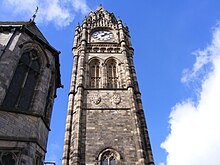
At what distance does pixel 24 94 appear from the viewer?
8.38m

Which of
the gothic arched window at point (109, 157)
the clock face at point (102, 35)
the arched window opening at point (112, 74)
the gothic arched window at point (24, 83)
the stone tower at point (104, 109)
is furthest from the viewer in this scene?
the clock face at point (102, 35)

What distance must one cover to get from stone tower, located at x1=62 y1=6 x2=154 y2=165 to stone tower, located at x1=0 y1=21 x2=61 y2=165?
6143 millimetres

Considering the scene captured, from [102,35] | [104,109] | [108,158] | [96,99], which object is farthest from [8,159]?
[102,35]

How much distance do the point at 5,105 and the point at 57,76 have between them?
4579 mm

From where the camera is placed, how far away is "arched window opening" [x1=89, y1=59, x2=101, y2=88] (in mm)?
20714

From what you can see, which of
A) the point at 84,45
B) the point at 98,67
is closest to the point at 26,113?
the point at 98,67

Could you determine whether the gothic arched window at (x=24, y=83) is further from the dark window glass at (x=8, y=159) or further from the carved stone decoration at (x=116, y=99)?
the carved stone decoration at (x=116, y=99)

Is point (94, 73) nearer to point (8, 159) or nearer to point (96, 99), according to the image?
point (96, 99)

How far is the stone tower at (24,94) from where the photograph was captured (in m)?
6.72

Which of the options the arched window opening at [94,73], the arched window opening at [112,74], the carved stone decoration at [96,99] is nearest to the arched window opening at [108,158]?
the carved stone decoration at [96,99]

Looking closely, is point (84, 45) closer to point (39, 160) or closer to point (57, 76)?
point (57, 76)

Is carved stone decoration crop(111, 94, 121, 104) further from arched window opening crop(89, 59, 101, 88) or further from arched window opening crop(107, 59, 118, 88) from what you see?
arched window opening crop(89, 59, 101, 88)

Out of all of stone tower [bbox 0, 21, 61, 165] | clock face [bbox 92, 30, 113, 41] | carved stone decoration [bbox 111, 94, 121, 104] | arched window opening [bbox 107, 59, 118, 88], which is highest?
clock face [bbox 92, 30, 113, 41]

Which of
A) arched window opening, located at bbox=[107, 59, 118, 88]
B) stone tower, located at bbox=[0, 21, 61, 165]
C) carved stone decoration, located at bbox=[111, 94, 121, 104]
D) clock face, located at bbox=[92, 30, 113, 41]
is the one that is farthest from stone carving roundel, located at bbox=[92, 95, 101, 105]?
clock face, located at bbox=[92, 30, 113, 41]
